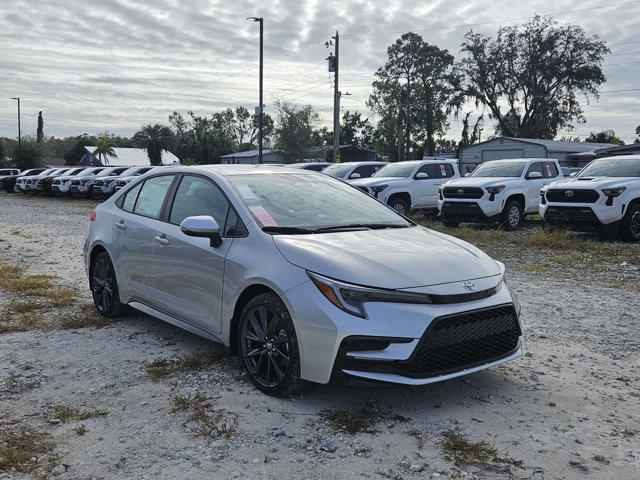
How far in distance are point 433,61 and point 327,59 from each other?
29824 millimetres

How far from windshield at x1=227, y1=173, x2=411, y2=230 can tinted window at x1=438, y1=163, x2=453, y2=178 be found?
Answer: 12.8 m

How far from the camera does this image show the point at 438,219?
17922 millimetres

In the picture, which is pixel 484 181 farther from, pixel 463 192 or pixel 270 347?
pixel 270 347

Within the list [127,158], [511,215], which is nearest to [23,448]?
[511,215]

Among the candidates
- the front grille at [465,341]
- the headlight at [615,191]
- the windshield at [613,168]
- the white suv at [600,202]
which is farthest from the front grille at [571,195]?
the front grille at [465,341]

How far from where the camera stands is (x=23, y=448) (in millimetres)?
3494

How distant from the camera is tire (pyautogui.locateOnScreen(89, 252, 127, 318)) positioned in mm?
6160

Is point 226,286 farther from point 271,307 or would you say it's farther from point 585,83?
point 585,83

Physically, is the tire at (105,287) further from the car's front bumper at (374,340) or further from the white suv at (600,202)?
the white suv at (600,202)

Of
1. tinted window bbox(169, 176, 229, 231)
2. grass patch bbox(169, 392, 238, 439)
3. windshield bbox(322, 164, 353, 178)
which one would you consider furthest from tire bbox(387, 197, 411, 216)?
grass patch bbox(169, 392, 238, 439)

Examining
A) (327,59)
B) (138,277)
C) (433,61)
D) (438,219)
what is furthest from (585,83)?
(138,277)

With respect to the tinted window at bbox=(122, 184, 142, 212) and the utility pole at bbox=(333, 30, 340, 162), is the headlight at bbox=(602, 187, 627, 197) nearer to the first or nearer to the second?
the tinted window at bbox=(122, 184, 142, 212)

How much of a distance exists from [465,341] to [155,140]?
67.8 m

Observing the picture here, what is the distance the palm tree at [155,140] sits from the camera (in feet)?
225
